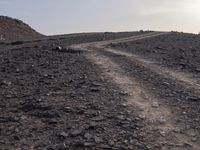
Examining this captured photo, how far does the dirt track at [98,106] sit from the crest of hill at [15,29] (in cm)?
3054

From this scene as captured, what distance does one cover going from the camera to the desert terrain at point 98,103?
9.51 metres

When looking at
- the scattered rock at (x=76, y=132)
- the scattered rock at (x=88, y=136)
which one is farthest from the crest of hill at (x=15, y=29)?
the scattered rock at (x=88, y=136)

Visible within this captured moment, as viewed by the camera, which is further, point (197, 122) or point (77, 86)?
point (77, 86)

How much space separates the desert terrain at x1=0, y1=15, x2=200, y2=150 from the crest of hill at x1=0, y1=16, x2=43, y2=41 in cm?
2920

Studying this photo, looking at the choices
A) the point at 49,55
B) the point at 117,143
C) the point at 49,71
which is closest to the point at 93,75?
the point at 49,71

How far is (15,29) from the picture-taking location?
168 ft

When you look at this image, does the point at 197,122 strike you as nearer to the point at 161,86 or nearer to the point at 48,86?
the point at 161,86

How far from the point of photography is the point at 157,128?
400 inches

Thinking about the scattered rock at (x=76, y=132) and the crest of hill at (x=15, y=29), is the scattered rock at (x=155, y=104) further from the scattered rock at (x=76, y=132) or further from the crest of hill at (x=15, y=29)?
the crest of hill at (x=15, y=29)

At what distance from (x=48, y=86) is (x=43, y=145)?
4301 millimetres

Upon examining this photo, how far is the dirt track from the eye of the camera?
31.2ft

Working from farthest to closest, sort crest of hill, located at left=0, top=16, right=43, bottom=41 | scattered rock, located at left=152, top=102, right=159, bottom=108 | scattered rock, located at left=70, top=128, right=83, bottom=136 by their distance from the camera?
1. crest of hill, located at left=0, top=16, right=43, bottom=41
2. scattered rock, located at left=152, top=102, right=159, bottom=108
3. scattered rock, located at left=70, top=128, right=83, bottom=136

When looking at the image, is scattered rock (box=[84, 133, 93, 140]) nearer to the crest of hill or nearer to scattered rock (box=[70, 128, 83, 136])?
scattered rock (box=[70, 128, 83, 136])

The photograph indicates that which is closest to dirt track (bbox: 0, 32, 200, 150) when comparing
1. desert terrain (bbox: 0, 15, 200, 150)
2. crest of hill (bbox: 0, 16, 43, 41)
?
desert terrain (bbox: 0, 15, 200, 150)
